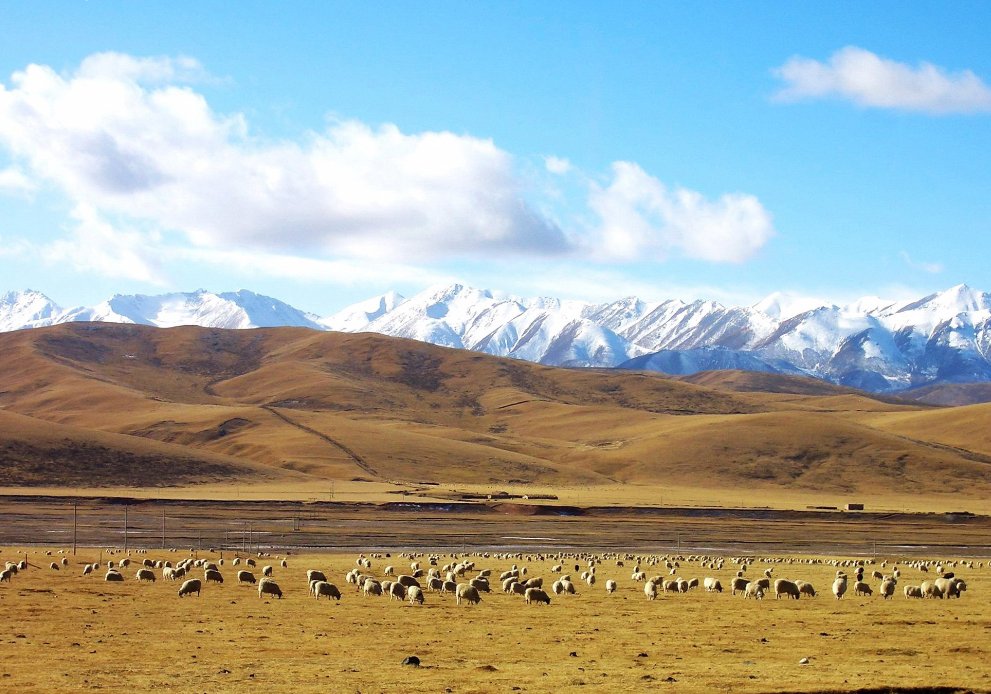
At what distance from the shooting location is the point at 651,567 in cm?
5769

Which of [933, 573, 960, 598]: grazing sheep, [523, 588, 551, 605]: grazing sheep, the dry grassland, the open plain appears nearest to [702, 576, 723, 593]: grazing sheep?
the open plain

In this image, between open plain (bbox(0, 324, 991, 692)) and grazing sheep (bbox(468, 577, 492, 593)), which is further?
grazing sheep (bbox(468, 577, 492, 593))

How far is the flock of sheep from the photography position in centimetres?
4062

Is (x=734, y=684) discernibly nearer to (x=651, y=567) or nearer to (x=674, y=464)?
(x=651, y=567)

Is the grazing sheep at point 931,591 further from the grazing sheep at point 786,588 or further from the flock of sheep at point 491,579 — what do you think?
the grazing sheep at point 786,588

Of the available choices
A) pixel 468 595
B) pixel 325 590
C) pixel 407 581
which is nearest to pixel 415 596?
pixel 468 595

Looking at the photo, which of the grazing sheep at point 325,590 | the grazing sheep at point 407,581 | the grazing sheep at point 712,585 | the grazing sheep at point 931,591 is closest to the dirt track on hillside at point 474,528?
the grazing sheep at point 407,581

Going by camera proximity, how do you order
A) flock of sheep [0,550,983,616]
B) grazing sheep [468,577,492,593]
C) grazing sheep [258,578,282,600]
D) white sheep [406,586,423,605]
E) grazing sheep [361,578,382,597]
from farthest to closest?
1. grazing sheep [468,577,492,593]
2. grazing sheep [361,578,382,597]
3. flock of sheep [0,550,983,616]
4. grazing sheep [258,578,282,600]
5. white sheep [406,586,423,605]

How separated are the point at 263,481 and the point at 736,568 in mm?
85690

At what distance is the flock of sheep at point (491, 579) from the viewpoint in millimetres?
40625

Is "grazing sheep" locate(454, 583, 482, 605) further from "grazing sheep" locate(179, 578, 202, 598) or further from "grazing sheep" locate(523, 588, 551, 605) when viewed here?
"grazing sheep" locate(179, 578, 202, 598)

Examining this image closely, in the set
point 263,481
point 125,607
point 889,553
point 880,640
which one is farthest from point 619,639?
point 263,481

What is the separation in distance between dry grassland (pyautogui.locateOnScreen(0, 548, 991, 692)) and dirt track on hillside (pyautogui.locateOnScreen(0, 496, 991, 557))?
3025 cm

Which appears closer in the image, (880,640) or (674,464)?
(880,640)
